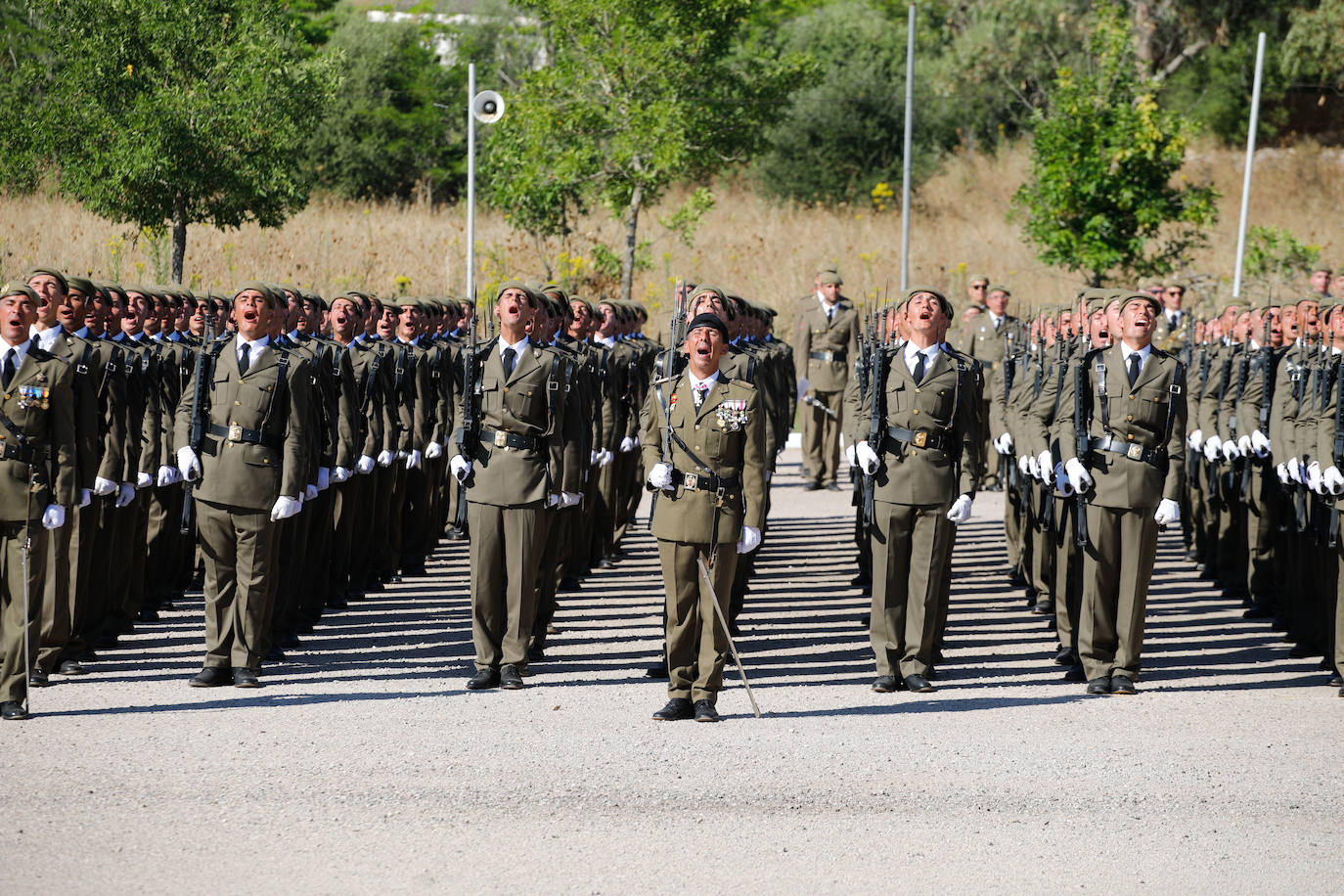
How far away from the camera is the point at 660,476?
786cm

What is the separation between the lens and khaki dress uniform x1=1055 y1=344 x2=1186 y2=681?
8.82 metres

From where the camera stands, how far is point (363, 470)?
10922 millimetres

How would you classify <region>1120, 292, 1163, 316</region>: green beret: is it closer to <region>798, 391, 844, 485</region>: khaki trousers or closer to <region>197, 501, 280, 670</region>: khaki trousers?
<region>197, 501, 280, 670</region>: khaki trousers

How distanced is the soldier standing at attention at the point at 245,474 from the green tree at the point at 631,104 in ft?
52.5

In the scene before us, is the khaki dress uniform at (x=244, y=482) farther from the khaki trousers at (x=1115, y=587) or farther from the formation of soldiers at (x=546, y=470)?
the khaki trousers at (x=1115, y=587)

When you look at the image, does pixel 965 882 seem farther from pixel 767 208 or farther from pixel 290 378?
pixel 767 208

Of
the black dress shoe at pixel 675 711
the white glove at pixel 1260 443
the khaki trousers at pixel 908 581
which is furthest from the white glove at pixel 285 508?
the white glove at pixel 1260 443

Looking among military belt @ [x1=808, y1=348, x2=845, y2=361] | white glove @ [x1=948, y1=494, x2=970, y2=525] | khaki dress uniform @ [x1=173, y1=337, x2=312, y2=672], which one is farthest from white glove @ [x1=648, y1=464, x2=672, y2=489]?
military belt @ [x1=808, y1=348, x2=845, y2=361]

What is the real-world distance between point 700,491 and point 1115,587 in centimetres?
252

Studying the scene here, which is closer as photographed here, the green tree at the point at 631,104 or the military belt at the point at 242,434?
the military belt at the point at 242,434

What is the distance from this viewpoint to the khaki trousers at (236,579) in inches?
334

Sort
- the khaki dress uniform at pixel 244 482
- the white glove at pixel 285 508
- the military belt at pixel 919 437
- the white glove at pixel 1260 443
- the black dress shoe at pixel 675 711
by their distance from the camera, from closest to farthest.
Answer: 1. the black dress shoe at pixel 675 711
2. the white glove at pixel 285 508
3. the khaki dress uniform at pixel 244 482
4. the military belt at pixel 919 437
5. the white glove at pixel 1260 443

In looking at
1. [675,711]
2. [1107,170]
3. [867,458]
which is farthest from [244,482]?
[1107,170]

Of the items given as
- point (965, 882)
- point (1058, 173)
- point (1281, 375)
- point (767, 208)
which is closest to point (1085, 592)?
point (1281, 375)
